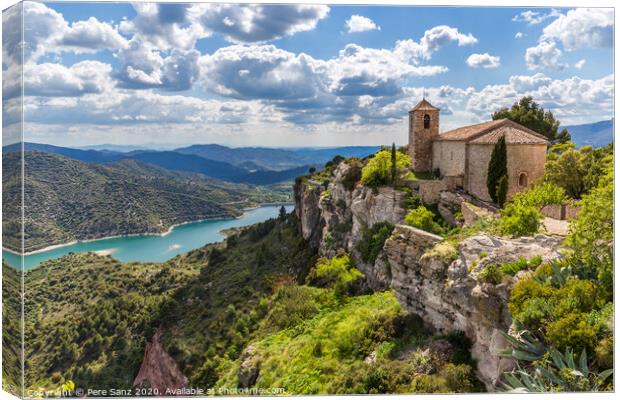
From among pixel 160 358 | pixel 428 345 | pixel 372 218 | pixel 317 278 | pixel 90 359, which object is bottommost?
pixel 90 359

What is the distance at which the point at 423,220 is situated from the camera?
577 inches

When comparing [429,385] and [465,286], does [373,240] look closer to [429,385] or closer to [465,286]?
[465,286]

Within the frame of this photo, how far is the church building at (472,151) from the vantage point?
16016 mm

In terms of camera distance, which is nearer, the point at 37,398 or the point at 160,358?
the point at 37,398

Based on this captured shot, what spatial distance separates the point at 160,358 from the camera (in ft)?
68.1

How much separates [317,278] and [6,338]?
485 inches

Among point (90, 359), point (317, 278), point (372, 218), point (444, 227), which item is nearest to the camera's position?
point (444, 227)

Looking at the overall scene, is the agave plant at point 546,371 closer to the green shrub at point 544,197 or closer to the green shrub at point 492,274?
the green shrub at point 492,274

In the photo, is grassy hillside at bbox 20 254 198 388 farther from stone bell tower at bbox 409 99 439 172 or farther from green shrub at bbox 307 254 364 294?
stone bell tower at bbox 409 99 439 172

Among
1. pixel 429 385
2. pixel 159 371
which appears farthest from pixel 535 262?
pixel 159 371

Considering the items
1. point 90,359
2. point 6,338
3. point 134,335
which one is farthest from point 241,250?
point 6,338

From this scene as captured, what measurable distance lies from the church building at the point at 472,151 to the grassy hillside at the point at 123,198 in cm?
1676

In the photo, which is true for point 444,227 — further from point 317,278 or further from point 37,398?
point 37,398

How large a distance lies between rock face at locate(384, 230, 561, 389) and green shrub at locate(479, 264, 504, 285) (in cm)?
9
